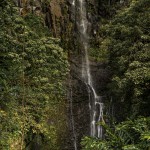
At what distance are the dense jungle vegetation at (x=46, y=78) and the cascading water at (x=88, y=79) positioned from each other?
220cm

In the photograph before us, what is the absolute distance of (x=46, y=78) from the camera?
14.2m

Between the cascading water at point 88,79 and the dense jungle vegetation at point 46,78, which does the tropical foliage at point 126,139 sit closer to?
the dense jungle vegetation at point 46,78

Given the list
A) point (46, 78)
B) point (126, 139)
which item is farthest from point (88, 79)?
point (126, 139)

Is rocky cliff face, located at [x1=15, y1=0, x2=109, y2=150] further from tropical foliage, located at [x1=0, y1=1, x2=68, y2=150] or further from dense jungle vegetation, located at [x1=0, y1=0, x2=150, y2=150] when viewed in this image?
tropical foliage, located at [x1=0, y1=1, x2=68, y2=150]

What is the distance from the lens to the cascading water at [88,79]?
2069 cm

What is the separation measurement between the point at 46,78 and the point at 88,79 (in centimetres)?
966

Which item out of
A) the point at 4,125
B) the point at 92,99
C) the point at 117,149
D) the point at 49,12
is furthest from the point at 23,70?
the point at 49,12

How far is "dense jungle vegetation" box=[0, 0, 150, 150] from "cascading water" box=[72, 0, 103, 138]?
2200 mm

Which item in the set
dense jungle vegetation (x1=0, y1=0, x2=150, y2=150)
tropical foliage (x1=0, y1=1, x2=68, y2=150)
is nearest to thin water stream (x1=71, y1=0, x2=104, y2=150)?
dense jungle vegetation (x1=0, y1=0, x2=150, y2=150)

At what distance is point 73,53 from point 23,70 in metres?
11.3

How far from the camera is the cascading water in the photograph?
20688 millimetres

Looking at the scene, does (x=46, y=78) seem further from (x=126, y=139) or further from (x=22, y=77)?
(x=126, y=139)

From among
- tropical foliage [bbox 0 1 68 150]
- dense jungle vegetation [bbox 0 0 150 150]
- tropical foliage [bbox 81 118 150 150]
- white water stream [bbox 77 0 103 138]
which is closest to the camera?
tropical foliage [bbox 81 118 150 150]

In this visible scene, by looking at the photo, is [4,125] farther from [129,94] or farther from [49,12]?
[49,12]
